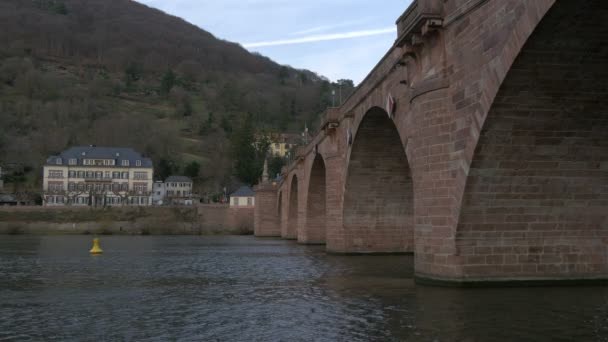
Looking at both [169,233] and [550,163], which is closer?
[550,163]

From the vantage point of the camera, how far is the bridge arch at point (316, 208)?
44.6m

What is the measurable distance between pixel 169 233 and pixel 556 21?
70639mm

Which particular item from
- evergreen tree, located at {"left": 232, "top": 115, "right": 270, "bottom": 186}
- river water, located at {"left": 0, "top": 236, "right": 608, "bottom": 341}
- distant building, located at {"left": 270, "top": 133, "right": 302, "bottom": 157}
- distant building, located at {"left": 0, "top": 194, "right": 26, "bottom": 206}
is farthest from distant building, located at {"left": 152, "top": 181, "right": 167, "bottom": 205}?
river water, located at {"left": 0, "top": 236, "right": 608, "bottom": 341}

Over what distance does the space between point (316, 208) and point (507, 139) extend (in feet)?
98.4

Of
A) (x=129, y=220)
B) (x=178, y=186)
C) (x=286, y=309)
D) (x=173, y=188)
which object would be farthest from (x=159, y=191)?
(x=286, y=309)

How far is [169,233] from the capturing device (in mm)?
78625

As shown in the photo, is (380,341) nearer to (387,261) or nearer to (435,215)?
(435,215)

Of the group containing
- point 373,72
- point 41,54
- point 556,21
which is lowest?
point 556,21

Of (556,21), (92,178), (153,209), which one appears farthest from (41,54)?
(556,21)

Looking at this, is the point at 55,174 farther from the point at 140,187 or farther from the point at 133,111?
the point at 133,111

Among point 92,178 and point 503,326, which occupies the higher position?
point 92,178

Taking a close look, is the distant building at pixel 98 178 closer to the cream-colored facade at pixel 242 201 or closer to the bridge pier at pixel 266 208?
the cream-colored facade at pixel 242 201

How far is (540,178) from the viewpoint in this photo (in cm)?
1600

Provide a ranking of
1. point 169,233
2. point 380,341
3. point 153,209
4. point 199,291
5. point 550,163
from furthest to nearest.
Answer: point 153,209
point 169,233
point 199,291
point 550,163
point 380,341
